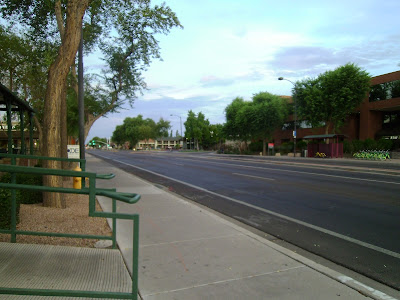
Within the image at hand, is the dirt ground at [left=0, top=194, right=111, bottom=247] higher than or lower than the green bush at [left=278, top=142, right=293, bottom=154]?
lower

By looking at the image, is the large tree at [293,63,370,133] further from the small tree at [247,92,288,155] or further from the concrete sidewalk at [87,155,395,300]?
the concrete sidewalk at [87,155,395,300]

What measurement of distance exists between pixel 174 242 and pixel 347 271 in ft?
8.45

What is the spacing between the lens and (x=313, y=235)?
5.75 meters

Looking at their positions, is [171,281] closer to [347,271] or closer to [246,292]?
[246,292]

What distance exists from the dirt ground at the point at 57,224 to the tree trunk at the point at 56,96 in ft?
1.54

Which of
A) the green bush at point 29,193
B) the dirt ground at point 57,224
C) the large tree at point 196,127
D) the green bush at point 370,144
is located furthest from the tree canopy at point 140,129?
the dirt ground at point 57,224

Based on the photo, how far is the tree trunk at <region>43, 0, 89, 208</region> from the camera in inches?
270

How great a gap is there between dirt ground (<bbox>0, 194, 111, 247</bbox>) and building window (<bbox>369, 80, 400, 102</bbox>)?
40478 millimetres

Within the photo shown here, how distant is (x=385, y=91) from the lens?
1495 inches

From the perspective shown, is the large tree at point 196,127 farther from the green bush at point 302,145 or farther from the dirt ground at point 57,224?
the dirt ground at point 57,224

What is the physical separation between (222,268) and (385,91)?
41.6 m

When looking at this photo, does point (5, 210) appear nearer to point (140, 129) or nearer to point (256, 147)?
point (256, 147)

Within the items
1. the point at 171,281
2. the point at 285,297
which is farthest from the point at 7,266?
the point at 285,297

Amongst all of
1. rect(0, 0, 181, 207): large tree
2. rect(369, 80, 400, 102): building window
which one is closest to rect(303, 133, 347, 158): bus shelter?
rect(369, 80, 400, 102): building window
